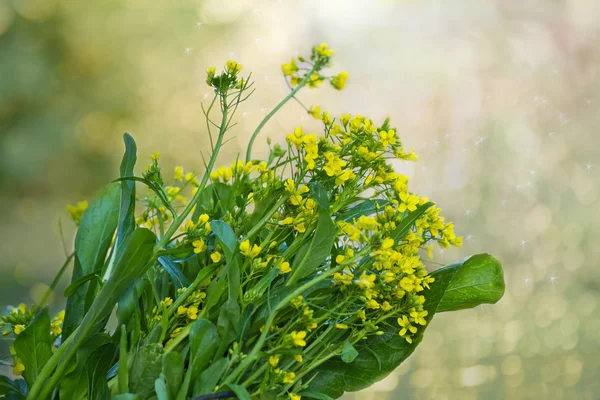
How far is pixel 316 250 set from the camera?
1.20ft

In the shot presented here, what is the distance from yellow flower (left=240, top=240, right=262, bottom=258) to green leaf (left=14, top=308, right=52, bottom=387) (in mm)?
140

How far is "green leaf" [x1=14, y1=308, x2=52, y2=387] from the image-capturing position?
394mm

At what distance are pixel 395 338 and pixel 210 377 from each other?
0.44ft

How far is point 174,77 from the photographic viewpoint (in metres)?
1.33

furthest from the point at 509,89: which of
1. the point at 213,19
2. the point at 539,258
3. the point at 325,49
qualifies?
the point at 325,49

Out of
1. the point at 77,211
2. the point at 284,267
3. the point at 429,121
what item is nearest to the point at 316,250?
the point at 284,267

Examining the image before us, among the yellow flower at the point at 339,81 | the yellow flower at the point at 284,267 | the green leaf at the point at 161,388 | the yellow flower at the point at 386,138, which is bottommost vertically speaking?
the green leaf at the point at 161,388

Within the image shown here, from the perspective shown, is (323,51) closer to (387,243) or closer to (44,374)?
(387,243)

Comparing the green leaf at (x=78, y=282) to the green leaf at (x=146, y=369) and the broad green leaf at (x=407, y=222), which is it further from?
the broad green leaf at (x=407, y=222)

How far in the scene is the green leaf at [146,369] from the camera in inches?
14.1

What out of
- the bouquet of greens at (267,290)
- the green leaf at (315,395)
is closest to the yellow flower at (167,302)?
the bouquet of greens at (267,290)

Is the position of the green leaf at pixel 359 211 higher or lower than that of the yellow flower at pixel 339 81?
lower

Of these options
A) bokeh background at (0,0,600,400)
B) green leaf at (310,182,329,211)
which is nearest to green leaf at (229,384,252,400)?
green leaf at (310,182,329,211)

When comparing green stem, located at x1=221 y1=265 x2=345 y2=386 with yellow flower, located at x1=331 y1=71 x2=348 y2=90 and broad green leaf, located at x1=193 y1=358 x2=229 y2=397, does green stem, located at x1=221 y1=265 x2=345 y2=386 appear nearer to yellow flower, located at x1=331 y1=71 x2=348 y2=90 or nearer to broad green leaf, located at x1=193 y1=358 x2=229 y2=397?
broad green leaf, located at x1=193 y1=358 x2=229 y2=397
